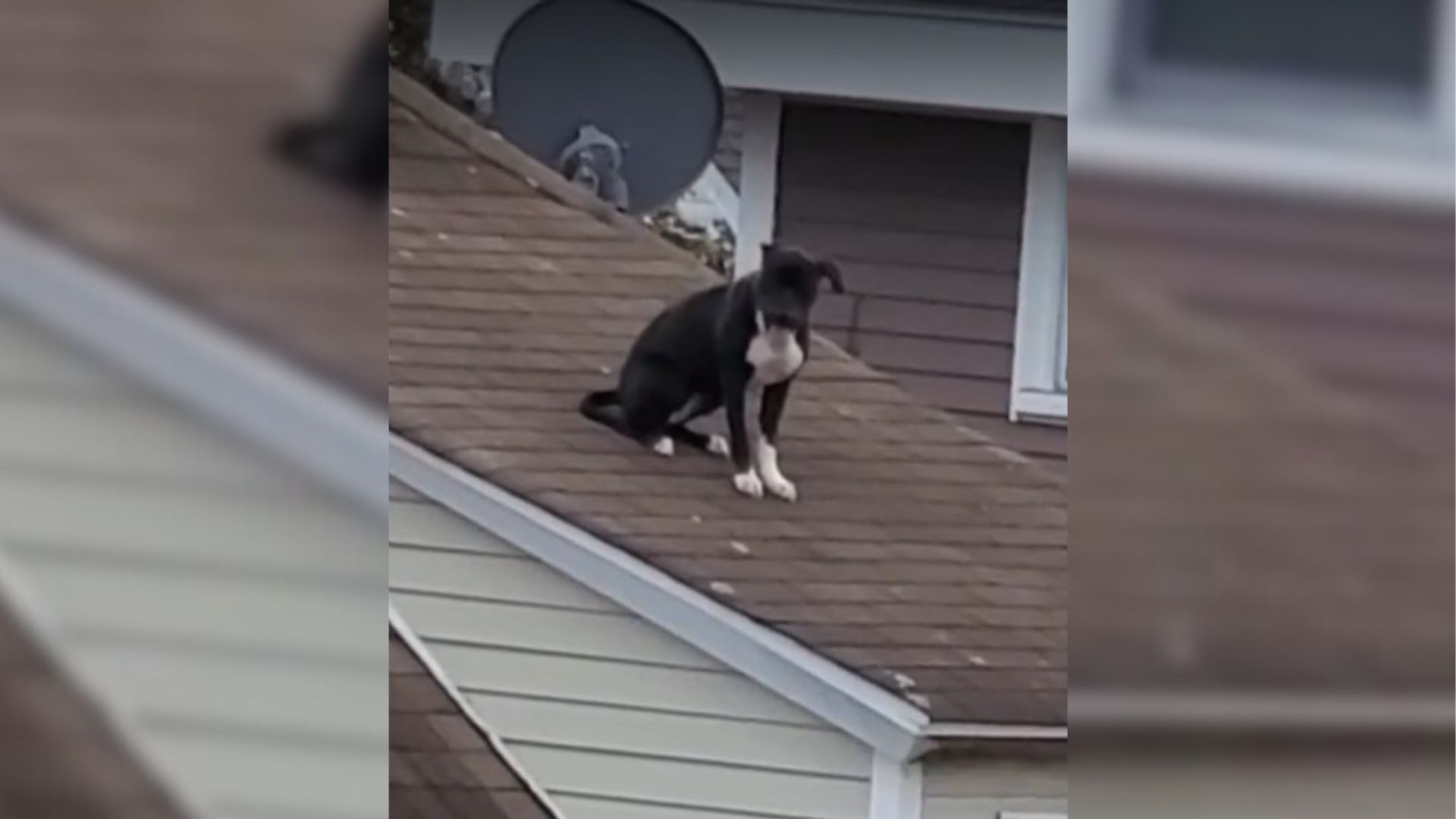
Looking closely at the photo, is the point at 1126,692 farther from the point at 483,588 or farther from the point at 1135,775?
the point at 483,588

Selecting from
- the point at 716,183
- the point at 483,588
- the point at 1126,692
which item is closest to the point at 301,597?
the point at 1126,692

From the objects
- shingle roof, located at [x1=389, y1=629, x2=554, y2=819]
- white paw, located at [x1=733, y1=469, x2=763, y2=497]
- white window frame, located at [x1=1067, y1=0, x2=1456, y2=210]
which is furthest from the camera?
white paw, located at [x1=733, y1=469, x2=763, y2=497]

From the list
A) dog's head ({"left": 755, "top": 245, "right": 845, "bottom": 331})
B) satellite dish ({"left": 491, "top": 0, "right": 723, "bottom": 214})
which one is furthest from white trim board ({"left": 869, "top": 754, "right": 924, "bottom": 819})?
satellite dish ({"left": 491, "top": 0, "right": 723, "bottom": 214})

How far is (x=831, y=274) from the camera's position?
1.13m

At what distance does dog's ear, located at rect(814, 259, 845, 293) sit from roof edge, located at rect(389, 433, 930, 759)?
21 centimetres

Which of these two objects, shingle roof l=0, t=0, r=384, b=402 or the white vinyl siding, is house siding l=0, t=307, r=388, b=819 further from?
the white vinyl siding

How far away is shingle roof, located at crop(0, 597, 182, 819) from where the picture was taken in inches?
28.2

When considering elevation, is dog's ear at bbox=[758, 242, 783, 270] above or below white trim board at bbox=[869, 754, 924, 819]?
above

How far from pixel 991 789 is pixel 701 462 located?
10.7 inches

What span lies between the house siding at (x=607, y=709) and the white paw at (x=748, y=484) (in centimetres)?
11

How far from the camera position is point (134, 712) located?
73 cm

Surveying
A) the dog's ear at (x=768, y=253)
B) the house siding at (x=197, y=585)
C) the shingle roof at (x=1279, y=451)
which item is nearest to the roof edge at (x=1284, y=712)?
the shingle roof at (x=1279, y=451)

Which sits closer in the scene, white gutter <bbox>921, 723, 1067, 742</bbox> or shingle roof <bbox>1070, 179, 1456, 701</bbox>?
shingle roof <bbox>1070, 179, 1456, 701</bbox>

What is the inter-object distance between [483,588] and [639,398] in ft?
0.50
